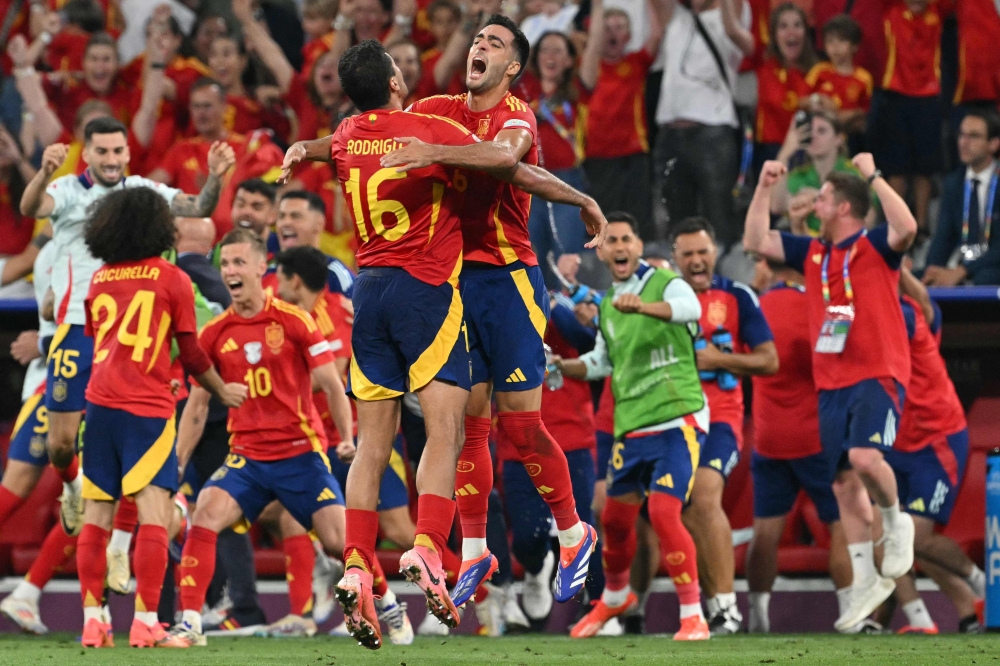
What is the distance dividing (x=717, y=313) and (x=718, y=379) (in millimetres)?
426

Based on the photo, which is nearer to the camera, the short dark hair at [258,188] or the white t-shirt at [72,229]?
the white t-shirt at [72,229]

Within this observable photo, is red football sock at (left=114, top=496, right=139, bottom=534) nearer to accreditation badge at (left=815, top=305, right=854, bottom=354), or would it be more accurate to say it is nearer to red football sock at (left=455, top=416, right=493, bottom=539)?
red football sock at (left=455, top=416, right=493, bottom=539)

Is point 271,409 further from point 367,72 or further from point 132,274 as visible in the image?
point 367,72

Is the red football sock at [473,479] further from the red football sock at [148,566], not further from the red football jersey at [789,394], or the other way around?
the red football jersey at [789,394]

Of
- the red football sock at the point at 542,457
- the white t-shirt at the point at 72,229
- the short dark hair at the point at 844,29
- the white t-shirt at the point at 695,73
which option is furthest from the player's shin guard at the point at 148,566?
the short dark hair at the point at 844,29

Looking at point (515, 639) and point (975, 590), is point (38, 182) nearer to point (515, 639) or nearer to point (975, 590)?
point (515, 639)

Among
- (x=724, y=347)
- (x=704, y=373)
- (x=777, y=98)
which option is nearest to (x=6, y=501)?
(x=704, y=373)

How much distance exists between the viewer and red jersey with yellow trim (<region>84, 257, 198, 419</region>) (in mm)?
7488

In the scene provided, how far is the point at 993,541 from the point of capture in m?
8.95

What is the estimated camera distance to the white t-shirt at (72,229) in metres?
8.85

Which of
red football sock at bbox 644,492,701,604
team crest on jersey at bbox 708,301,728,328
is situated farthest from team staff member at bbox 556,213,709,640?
team crest on jersey at bbox 708,301,728,328

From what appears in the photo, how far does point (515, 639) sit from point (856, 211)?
3.38 m

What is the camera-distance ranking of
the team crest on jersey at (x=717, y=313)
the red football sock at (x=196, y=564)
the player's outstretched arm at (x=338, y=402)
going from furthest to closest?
the team crest on jersey at (x=717, y=313) < the player's outstretched arm at (x=338, y=402) < the red football sock at (x=196, y=564)

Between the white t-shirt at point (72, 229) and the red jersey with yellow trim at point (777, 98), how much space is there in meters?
4.99
